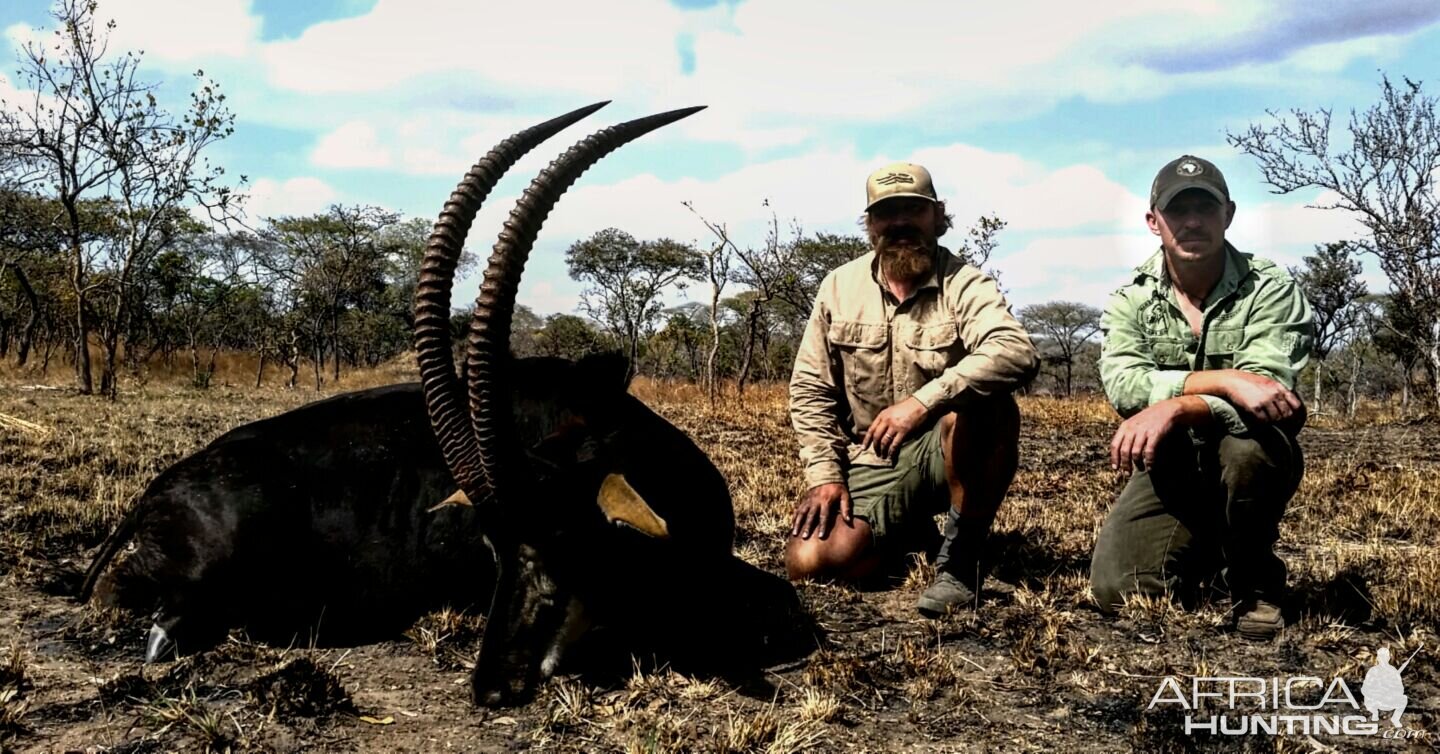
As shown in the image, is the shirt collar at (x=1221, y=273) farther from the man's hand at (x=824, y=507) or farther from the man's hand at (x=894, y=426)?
the man's hand at (x=824, y=507)

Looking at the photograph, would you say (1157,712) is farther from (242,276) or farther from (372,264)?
(242,276)

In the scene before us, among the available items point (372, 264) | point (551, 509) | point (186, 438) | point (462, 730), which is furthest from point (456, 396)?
point (372, 264)

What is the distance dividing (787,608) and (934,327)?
1.45 meters

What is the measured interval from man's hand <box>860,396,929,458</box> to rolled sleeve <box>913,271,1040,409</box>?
7 centimetres

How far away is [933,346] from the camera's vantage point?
4.51 metres

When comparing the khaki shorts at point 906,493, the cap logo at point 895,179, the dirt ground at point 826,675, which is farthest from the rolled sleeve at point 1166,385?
the cap logo at point 895,179

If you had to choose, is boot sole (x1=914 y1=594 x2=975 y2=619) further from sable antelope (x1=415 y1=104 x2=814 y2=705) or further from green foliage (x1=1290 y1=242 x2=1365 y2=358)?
green foliage (x1=1290 y1=242 x2=1365 y2=358)

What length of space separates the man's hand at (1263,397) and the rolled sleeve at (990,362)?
740 mm

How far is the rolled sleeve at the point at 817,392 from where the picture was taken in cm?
463

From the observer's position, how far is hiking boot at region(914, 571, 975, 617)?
4.11m

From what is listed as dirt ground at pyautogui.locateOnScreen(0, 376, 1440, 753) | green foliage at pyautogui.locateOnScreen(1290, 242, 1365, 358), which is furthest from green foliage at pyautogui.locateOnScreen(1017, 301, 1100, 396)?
dirt ground at pyautogui.locateOnScreen(0, 376, 1440, 753)

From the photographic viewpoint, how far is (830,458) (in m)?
4.51

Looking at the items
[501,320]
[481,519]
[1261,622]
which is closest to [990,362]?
[1261,622]

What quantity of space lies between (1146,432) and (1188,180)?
3.57ft
